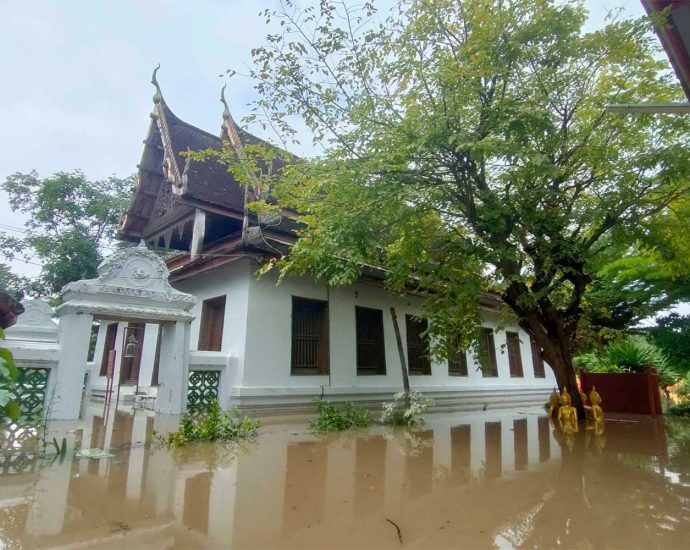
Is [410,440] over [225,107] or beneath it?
beneath

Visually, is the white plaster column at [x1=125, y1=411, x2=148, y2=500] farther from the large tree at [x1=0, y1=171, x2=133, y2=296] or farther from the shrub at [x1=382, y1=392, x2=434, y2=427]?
the large tree at [x1=0, y1=171, x2=133, y2=296]

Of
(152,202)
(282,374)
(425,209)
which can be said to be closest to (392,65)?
(425,209)

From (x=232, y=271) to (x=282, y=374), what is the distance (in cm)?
Result: 234

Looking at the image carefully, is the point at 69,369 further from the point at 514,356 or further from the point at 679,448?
the point at 514,356

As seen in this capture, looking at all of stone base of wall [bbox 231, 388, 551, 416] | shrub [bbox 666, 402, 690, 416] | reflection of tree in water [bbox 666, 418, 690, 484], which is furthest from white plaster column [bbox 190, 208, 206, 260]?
shrub [bbox 666, 402, 690, 416]

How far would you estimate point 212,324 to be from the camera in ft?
32.0

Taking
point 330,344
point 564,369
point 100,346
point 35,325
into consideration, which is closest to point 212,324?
point 330,344

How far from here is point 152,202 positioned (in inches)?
467

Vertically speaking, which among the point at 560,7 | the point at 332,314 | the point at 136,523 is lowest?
the point at 136,523

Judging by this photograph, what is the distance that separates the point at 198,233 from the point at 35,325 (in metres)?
3.29

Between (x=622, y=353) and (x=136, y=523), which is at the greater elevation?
(x=622, y=353)

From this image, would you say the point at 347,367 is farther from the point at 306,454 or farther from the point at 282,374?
the point at 306,454

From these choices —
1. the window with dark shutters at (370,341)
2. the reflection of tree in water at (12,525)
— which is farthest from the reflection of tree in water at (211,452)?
the window with dark shutters at (370,341)

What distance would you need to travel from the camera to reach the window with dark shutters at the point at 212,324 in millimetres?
9453
